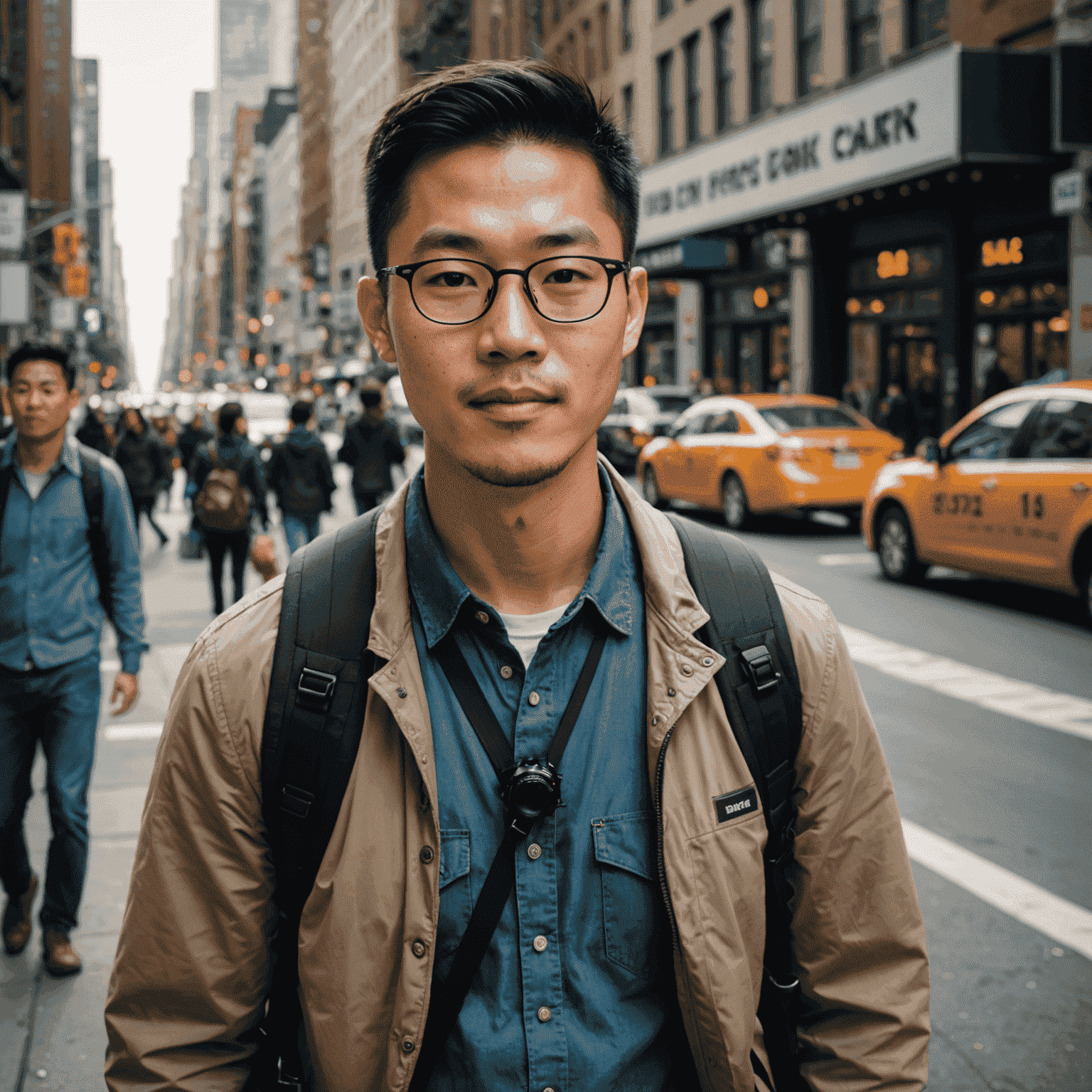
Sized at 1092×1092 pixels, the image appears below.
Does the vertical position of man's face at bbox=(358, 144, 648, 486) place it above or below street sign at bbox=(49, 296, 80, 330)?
below

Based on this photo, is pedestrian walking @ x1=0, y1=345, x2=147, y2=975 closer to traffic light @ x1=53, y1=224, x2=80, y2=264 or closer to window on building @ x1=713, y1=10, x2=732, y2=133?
window on building @ x1=713, y1=10, x2=732, y2=133

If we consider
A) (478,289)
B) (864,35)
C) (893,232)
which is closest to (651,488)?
(893,232)

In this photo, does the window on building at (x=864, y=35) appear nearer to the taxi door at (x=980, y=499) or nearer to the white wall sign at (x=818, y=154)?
the white wall sign at (x=818, y=154)

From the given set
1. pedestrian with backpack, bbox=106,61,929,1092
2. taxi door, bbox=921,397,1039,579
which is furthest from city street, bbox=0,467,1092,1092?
pedestrian with backpack, bbox=106,61,929,1092

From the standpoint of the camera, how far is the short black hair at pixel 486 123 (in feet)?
5.80

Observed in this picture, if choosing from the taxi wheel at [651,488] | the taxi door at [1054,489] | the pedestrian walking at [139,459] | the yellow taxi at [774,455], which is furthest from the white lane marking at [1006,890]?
the taxi wheel at [651,488]

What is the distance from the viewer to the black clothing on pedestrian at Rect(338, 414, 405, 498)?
12164 millimetres

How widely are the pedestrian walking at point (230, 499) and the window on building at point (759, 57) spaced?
21.8 metres

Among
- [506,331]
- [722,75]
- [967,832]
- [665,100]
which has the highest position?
[665,100]

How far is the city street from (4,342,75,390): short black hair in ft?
6.80

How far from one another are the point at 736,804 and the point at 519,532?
478 mm

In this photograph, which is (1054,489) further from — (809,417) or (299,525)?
(809,417)

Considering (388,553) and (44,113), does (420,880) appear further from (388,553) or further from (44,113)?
(44,113)

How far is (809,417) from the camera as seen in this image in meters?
17.3
